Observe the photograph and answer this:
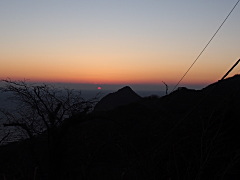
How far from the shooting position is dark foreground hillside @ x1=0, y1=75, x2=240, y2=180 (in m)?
8.62

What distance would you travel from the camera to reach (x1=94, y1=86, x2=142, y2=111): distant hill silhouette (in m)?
59.6

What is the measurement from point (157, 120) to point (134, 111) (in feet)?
15.8

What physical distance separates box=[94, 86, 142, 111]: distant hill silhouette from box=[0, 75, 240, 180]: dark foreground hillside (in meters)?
27.4

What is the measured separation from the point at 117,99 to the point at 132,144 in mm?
55939

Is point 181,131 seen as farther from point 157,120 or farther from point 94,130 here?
point 94,130

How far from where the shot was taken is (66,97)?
11570 millimetres

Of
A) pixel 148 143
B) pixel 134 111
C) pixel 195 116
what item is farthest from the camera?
pixel 134 111

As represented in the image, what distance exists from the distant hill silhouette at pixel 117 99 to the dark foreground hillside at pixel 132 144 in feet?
90.0

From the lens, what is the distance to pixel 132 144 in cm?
627

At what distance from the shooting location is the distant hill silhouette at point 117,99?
196 feet

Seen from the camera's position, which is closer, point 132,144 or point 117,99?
point 132,144

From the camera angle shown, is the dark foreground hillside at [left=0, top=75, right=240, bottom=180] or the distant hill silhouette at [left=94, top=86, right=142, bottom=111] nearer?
the dark foreground hillside at [left=0, top=75, right=240, bottom=180]

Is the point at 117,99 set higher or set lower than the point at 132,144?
lower

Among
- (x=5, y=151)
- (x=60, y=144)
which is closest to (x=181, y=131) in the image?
(x=60, y=144)
